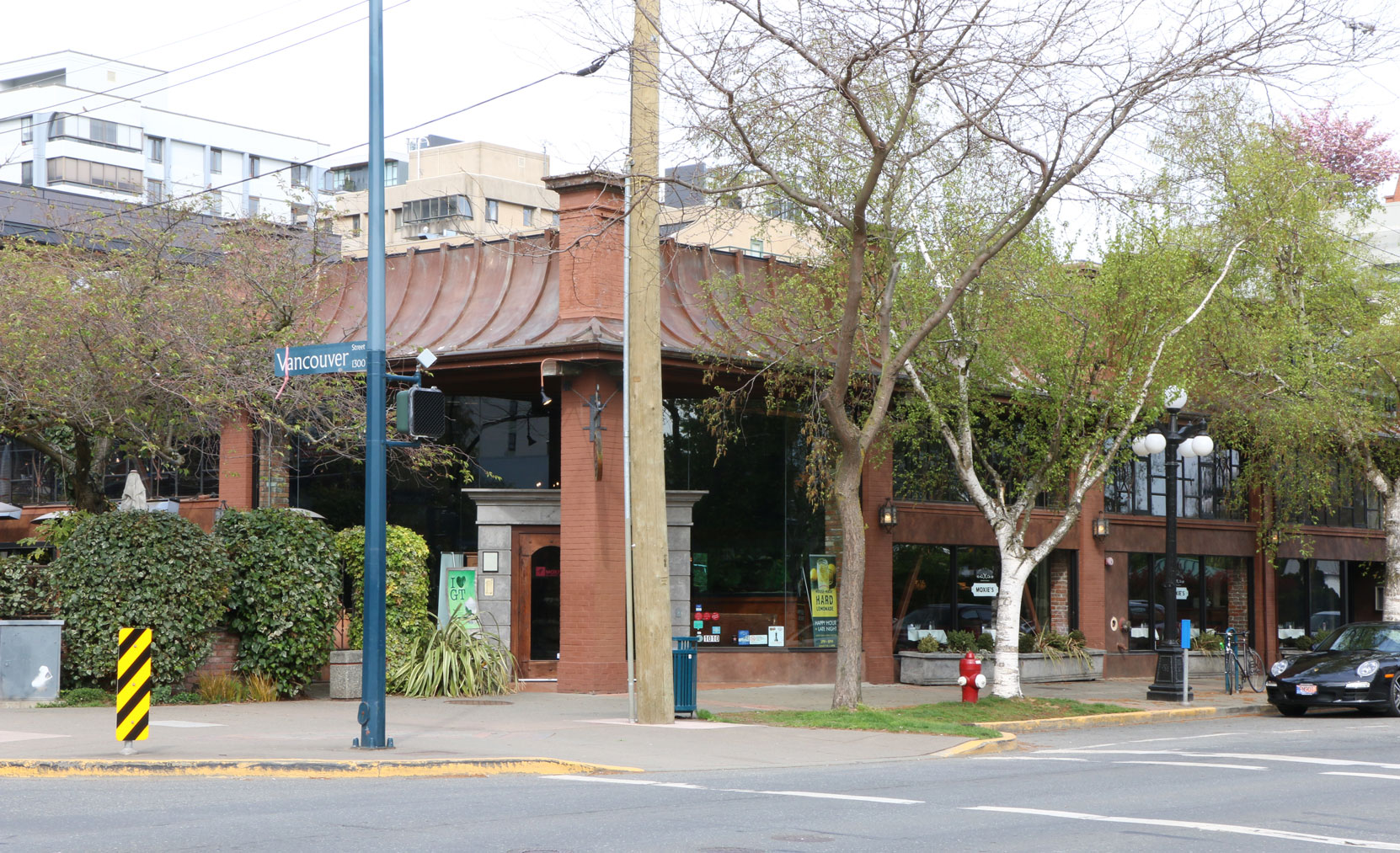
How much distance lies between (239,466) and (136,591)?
6535 millimetres

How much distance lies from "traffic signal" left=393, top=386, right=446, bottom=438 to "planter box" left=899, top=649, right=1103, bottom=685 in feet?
41.9

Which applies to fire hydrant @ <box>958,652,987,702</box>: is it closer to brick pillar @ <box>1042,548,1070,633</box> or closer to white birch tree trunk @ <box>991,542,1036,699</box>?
white birch tree trunk @ <box>991,542,1036,699</box>

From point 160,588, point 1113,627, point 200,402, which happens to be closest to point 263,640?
point 160,588

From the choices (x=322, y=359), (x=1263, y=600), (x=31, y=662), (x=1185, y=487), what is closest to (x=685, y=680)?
(x=322, y=359)

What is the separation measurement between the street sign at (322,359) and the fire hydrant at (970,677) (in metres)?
9.40

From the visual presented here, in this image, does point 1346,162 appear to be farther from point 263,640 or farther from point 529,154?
point 529,154

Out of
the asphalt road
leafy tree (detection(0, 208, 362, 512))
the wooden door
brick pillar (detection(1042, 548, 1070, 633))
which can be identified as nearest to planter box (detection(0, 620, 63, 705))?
leafy tree (detection(0, 208, 362, 512))

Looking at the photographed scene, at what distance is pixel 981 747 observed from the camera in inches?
609

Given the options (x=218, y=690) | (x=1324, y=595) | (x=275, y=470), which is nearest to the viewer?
(x=218, y=690)

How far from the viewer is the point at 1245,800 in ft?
36.4

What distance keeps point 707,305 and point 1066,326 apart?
5.42 m

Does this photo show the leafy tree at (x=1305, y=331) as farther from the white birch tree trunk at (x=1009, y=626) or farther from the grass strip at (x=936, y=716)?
the grass strip at (x=936, y=716)

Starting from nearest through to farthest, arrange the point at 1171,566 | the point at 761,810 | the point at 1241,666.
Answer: the point at 761,810
the point at 1171,566
the point at 1241,666

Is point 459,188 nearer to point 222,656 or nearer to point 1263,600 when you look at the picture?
point 1263,600
